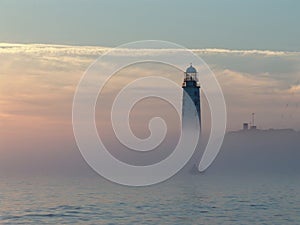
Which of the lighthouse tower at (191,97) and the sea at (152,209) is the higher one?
the lighthouse tower at (191,97)

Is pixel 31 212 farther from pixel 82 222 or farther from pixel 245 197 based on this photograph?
pixel 245 197

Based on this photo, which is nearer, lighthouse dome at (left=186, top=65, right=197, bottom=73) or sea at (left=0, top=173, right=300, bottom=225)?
sea at (left=0, top=173, right=300, bottom=225)

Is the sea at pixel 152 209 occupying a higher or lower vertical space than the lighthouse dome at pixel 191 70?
lower

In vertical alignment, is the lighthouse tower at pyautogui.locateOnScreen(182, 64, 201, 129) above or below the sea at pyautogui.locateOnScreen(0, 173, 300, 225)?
above

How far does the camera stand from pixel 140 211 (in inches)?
3723

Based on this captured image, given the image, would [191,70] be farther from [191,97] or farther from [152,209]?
[152,209]

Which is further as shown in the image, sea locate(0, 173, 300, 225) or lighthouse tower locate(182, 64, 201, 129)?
lighthouse tower locate(182, 64, 201, 129)

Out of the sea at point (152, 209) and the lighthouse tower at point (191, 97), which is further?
the lighthouse tower at point (191, 97)

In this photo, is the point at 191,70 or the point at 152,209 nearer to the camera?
the point at 152,209

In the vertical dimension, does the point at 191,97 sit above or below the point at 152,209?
above

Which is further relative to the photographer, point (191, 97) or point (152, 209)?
point (191, 97)

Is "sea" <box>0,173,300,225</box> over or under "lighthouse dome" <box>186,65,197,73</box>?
under

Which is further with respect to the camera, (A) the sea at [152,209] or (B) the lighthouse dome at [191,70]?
(B) the lighthouse dome at [191,70]

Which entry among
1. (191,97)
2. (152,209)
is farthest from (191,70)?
(152,209)
